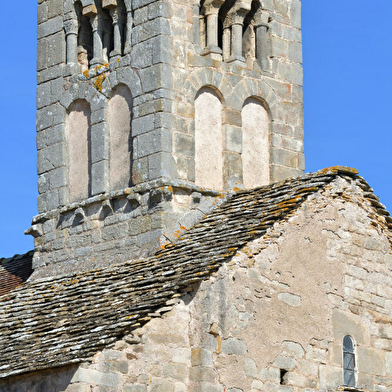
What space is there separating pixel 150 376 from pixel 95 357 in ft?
2.31

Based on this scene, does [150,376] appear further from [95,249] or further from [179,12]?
[179,12]

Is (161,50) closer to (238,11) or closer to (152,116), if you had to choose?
(152,116)

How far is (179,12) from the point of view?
17.2m

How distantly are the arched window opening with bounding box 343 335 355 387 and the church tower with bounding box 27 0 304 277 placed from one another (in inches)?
111

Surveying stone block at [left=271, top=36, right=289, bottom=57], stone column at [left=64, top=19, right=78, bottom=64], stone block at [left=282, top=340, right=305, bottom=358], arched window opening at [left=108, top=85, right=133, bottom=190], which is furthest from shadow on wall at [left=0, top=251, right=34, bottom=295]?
stone block at [left=282, top=340, right=305, bottom=358]

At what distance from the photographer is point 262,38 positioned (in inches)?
710

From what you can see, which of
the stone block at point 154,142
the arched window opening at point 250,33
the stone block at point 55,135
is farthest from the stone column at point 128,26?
the arched window opening at point 250,33

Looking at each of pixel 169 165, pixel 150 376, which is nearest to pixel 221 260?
pixel 150 376

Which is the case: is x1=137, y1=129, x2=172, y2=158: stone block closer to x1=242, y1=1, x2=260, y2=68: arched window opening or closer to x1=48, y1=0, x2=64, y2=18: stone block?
x1=242, y1=1, x2=260, y2=68: arched window opening

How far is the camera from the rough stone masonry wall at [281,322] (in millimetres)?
13586

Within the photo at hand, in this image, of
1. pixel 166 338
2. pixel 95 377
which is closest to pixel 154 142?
→ pixel 166 338

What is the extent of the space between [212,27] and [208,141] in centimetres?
162

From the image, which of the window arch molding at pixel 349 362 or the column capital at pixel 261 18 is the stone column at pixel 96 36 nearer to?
the column capital at pixel 261 18

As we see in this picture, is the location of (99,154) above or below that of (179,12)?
below
